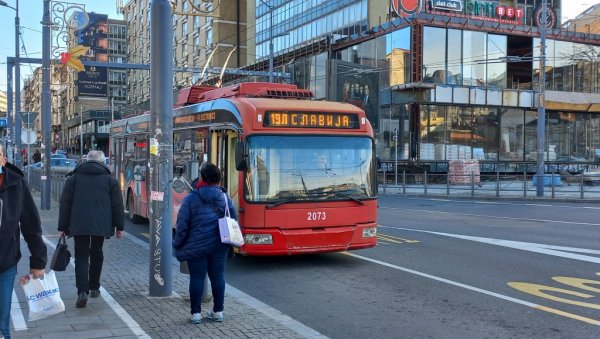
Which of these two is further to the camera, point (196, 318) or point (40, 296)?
point (196, 318)

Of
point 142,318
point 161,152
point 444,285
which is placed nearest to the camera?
point 142,318

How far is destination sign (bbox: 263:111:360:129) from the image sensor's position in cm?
940

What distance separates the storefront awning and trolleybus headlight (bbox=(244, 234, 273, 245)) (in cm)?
4136

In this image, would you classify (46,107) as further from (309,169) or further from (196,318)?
(196,318)

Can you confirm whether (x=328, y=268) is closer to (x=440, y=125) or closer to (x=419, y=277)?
(x=419, y=277)

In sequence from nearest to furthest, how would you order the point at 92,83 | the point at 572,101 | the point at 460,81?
the point at 92,83 < the point at 460,81 < the point at 572,101

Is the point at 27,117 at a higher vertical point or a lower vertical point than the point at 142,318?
higher

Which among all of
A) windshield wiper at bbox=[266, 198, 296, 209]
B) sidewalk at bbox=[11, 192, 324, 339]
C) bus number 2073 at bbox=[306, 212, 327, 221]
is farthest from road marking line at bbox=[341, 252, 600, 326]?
sidewalk at bbox=[11, 192, 324, 339]

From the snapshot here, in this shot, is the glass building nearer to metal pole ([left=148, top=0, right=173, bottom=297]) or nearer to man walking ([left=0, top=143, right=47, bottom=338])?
metal pole ([left=148, top=0, right=173, bottom=297])

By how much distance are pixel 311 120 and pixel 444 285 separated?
3.27 m

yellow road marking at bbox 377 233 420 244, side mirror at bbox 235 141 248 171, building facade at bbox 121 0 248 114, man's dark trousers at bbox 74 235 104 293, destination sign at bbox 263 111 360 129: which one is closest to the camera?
man's dark trousers at bbox 74 235 104 293

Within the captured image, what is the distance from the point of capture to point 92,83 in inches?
1266

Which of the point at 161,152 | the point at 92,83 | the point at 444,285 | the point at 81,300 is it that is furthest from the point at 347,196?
the point at 92,83

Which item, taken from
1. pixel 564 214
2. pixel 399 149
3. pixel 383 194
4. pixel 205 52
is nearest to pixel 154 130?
pixel 564 214
